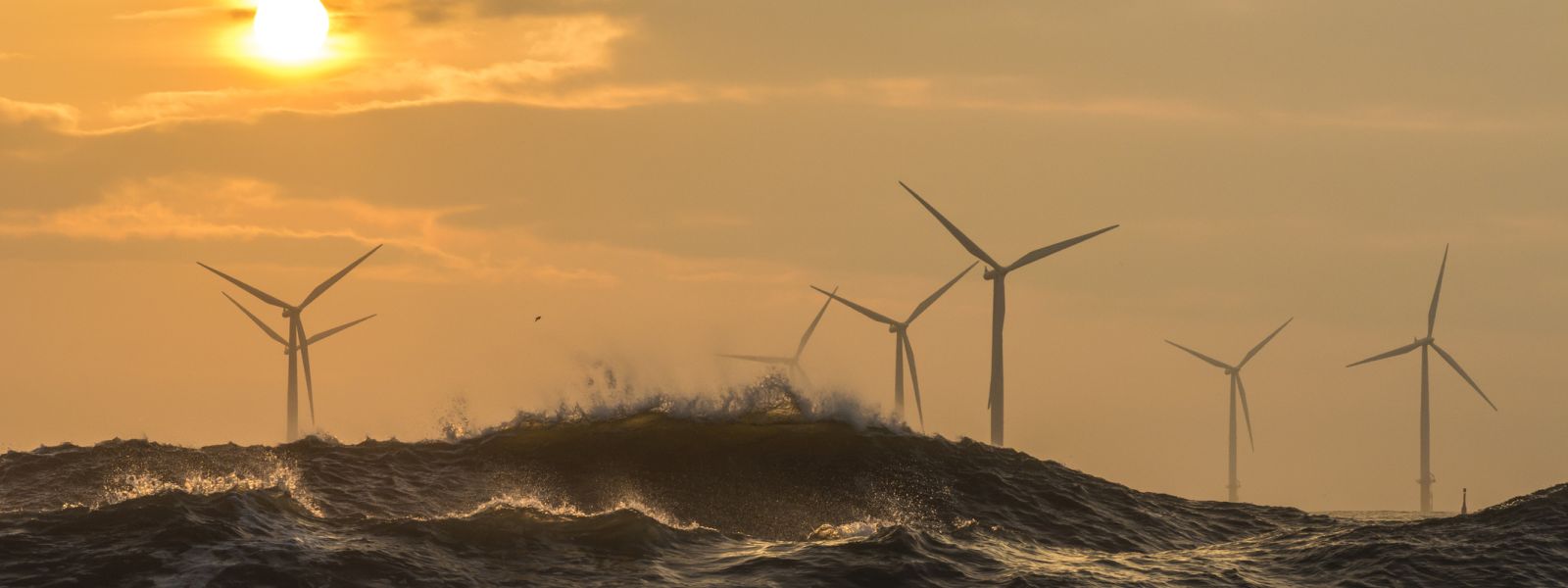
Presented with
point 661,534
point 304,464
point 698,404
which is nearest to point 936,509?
point 661,534

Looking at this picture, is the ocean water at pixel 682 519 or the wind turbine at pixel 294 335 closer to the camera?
the ocean water at pixel 682 519

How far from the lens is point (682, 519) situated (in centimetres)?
5259

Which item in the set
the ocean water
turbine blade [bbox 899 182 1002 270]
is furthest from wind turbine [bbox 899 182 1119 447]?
the ocean water

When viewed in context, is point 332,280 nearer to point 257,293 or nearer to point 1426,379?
point 257,293

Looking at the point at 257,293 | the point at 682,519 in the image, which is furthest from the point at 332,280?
the point at 682,519

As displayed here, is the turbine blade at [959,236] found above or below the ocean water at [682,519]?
above

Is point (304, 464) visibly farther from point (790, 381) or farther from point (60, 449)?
point (790, 381)

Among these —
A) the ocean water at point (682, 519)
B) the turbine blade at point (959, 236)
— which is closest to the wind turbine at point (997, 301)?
the turbine blade at point (959, 236)

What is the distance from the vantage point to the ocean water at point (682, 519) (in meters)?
39.7

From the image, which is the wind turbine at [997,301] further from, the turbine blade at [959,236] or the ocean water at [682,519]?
the ocean water at [682,519]

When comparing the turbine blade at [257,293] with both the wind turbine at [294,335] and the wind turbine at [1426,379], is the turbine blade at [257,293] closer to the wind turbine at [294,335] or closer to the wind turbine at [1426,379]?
the wind turbine at [294,335]

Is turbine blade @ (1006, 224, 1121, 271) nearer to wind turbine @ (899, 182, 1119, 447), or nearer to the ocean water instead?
wind turbine @ (899, 182, 1119, 447)

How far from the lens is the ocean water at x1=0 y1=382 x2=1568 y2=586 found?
39.7 metres

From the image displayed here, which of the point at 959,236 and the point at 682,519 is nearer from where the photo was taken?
the point at 682,519
